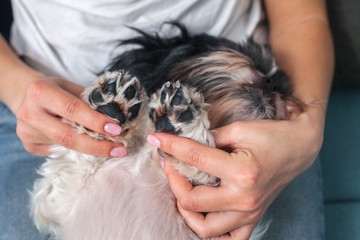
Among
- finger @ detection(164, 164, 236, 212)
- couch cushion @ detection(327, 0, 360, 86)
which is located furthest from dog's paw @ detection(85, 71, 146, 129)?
couch cushion @ detection(327, 0, 360, 86)

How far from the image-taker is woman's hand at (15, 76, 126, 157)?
38.9 inches

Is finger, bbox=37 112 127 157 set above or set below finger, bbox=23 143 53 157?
above

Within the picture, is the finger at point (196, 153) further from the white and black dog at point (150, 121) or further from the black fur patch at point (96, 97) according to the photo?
the black fur patch at point (96, 97)

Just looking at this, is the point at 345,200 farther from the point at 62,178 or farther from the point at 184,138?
the point at 62,178

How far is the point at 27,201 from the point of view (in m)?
1.29

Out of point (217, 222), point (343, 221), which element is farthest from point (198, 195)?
point (343, 221)

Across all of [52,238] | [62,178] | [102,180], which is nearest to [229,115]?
[102,180]

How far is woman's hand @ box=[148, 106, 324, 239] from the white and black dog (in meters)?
0.05

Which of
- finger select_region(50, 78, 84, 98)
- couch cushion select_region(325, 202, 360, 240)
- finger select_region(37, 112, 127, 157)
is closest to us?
finger select_region(37, 112, 127, 157)

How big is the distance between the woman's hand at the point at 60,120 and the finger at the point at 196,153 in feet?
0.47

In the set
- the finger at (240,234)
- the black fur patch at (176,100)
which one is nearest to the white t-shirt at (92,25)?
the black fur patch at (176,100)

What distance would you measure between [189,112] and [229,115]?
10.1 inches

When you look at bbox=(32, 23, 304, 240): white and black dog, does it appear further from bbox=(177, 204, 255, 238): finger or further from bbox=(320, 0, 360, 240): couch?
bbox=(320, 0, 360, 240): couch

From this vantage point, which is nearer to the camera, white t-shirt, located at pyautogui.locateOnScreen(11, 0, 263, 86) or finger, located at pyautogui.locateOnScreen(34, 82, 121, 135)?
finger, located at pyautogui.locateOnScreen(34, 82, 121, 135)
